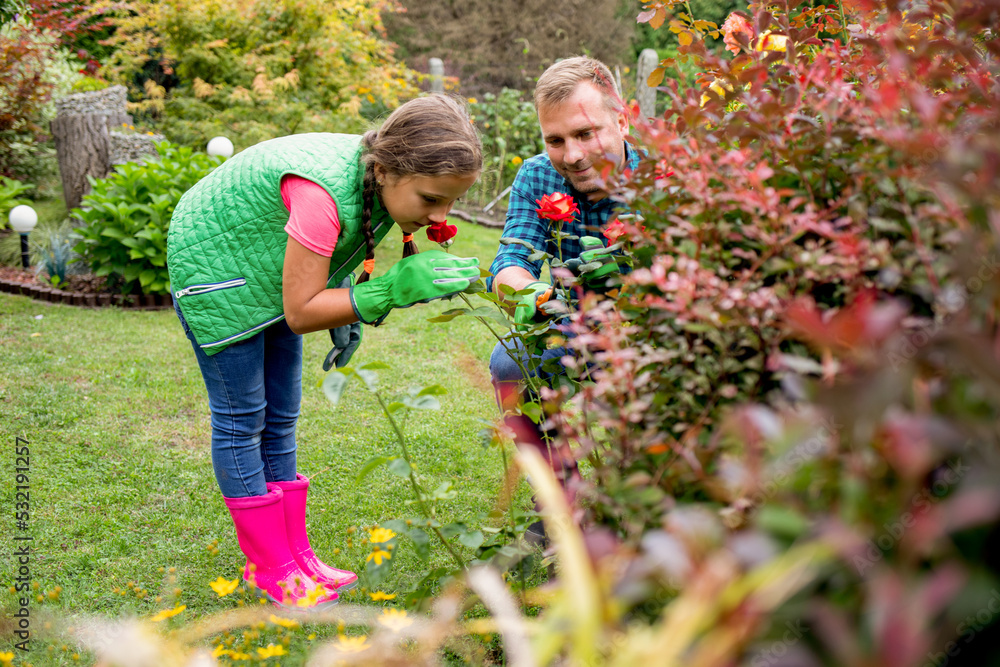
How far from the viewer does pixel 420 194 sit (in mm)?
→ 1805

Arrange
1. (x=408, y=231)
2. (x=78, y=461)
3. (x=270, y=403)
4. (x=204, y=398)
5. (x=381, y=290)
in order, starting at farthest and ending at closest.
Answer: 1. (x=204, y=398)
2. (x=78, y=461)
3. (x=270, y=403)
4. (x=408, y=231)
5. (x=381, y=290)

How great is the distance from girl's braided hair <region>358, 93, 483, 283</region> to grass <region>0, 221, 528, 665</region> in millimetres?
1069

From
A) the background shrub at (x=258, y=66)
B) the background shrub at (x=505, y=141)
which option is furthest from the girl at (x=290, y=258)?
the background shrub at (x=505, y=141)

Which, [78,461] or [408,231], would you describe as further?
[78,461]

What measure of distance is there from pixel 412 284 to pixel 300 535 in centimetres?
91

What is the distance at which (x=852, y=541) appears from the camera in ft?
1.57

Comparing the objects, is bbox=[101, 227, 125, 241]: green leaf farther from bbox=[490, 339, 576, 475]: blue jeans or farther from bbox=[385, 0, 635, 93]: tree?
bbox=[385, 0, 635, 93]: tree

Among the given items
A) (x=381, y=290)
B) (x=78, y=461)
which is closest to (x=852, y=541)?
(x=381, y=290)

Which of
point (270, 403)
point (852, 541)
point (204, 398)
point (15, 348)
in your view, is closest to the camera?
point (852, 541)

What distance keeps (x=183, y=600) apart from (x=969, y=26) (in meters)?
2.15

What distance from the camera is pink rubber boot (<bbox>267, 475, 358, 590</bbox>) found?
6.92ft

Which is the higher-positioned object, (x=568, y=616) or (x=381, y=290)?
(x=568, y=616)

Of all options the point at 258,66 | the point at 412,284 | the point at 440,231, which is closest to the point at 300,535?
the point at 412,284

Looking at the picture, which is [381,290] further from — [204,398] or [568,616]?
[204,398]
